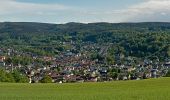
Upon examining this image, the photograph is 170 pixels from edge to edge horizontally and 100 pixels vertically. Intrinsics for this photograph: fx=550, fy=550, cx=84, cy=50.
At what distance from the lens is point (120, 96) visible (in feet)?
80.2

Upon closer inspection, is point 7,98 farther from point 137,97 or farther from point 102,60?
point 102,60

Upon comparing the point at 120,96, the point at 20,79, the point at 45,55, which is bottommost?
the point at 45,55

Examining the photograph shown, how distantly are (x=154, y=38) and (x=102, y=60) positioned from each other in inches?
1119

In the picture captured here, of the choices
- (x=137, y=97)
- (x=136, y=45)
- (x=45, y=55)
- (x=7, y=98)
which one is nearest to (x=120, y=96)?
(x=137, y=97)

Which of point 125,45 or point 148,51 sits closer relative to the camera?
point 148,51

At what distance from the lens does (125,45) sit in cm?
19662

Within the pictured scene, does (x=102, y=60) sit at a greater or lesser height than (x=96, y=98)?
lesser

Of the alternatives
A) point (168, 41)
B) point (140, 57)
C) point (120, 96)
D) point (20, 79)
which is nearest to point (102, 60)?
point (140, 57)

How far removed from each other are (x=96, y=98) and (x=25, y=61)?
444ft

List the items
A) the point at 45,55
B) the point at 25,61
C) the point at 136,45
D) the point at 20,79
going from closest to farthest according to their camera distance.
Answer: the point at 20,79
the point at 25,61
the point at 136,45
the point at 45,55

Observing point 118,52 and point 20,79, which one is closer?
point 20,79

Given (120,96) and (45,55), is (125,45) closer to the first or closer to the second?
(45,55)

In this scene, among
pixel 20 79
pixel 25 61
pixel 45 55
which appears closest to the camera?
pixel 20 79

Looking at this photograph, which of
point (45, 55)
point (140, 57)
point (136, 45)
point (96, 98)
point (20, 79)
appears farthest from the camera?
point (45, 55)
